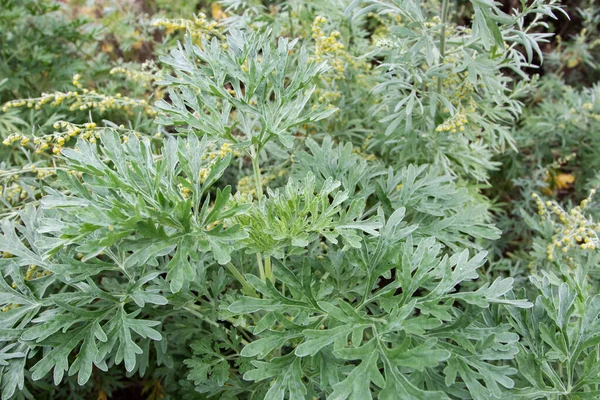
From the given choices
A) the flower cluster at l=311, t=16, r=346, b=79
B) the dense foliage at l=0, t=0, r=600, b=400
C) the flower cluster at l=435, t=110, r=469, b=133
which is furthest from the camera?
the flower cluster at l=311, t=16, r=346, b=79

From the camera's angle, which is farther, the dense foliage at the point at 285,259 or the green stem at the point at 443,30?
the green stem at the point at 443,30

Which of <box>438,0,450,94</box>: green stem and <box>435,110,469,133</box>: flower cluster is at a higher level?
<box>438,0,450,94</box>: green stem

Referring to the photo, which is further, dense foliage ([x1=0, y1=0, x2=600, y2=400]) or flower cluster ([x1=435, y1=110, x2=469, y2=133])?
flower cluster ([x1=435, y1=110, x2=469, y2=133])

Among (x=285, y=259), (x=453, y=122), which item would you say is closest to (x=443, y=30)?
(x=453, y=122)

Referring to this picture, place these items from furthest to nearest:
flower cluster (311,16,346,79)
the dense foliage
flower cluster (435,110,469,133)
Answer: flower cluster (311,16,346,79) < flower cluster (435,110,469,133) < the dense foliage

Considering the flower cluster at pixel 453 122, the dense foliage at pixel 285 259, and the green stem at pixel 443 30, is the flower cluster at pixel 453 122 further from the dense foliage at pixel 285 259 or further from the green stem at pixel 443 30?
the green stem at pixel 443 30

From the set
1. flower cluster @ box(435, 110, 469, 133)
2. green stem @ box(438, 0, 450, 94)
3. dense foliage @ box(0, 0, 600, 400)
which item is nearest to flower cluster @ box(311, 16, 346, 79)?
dense foliage @ box(0, 0, 600, 400)

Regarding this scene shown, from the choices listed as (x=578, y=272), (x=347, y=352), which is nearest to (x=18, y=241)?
(x=347, y=352)

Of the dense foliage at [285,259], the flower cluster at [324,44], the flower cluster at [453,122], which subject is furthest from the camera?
the flower cluster at [324,44]

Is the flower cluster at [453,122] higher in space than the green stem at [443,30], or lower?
lower

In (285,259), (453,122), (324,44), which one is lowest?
(285,259)

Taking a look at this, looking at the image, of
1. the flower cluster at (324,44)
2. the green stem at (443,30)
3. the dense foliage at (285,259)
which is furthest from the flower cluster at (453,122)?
the flower cluster at (324,44)

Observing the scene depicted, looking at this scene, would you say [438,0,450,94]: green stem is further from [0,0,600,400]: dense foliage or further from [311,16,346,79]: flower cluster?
[311,16,346,79]: flower cluster

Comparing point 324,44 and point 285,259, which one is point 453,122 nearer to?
point 324,44
